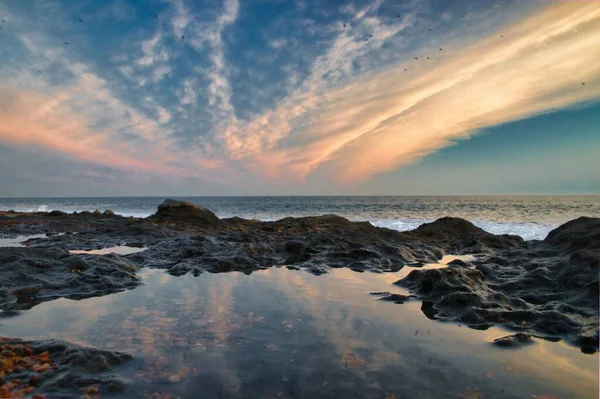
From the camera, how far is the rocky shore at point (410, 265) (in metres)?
7.04

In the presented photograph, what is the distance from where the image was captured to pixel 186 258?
13.2m

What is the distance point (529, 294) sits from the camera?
27.5ft

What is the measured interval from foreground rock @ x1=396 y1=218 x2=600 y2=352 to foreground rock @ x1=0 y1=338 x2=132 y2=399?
6092 millimetres

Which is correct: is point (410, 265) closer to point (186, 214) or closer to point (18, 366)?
point (18, 366)

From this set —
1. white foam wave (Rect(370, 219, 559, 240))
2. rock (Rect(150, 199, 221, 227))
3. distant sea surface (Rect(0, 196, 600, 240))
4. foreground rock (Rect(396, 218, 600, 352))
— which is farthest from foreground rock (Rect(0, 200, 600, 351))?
distant sea surface (Rect(0, 196, 600, 240))

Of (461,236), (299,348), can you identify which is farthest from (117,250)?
(461,236)

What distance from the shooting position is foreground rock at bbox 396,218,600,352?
6395mm

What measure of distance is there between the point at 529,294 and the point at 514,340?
3.35m

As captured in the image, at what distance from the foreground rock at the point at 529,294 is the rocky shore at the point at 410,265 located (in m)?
0.02

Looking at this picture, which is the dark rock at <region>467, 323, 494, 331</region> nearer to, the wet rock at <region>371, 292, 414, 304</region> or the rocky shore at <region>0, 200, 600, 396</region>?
the rocky shore at <region>0, 200, 600, 396</region>

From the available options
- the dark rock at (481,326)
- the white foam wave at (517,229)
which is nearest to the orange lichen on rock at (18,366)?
the dark rock at (481,326)

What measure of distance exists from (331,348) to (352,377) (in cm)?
91

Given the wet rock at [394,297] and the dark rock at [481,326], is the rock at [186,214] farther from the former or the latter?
the dark rock at [481,326]

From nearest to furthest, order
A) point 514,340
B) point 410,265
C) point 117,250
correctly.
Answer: point 514,340, point 410,265, point 117,250
